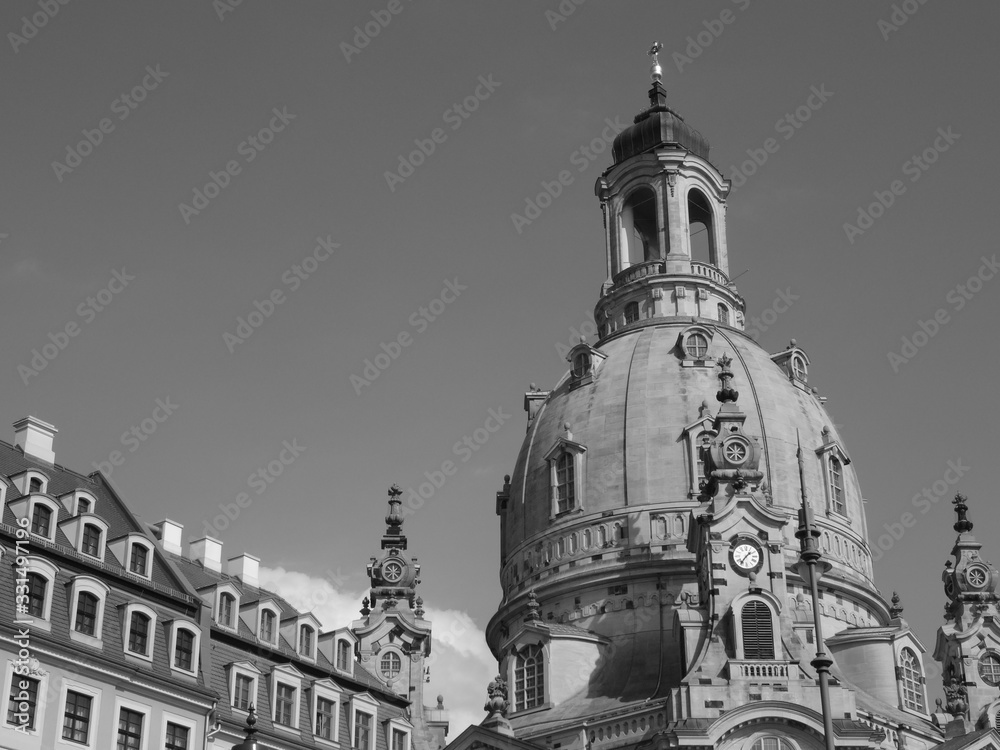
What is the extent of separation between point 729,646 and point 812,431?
2105 centimetres

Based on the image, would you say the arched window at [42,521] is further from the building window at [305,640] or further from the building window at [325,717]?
the building window at [325,717]

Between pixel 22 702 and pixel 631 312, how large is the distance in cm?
6014

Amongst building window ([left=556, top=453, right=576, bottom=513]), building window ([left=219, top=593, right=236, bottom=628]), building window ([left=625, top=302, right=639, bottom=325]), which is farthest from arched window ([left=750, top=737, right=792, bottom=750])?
building window ([left=625, top=302, right=639, bottom=325])

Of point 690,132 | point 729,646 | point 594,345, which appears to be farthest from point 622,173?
point 729,646

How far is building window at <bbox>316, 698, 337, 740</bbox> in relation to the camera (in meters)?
51.7

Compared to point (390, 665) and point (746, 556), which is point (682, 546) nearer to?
point (746, 556)

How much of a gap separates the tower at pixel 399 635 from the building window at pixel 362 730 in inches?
684

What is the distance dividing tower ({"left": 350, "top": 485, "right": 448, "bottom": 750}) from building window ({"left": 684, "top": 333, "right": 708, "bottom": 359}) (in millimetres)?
19175

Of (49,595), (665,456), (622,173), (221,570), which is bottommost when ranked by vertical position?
(49,595)

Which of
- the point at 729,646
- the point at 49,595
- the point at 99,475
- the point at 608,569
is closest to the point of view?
the point at 49,595

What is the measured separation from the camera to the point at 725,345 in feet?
293

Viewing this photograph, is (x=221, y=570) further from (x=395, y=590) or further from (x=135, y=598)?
(x=395, y=590)

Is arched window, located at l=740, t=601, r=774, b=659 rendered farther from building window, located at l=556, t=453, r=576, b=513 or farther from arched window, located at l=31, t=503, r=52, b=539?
arched window, located at l=31, t=503, r=52, b=539

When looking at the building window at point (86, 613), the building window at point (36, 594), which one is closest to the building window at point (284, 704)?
the building window at point (86, 613)
